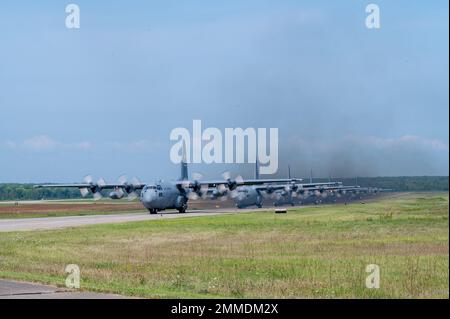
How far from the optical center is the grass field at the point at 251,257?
21.4 m

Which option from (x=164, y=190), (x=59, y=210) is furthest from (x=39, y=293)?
(x=59, y=210)

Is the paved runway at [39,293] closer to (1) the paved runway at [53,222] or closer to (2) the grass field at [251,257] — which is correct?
(2) the grass field at [251,257]

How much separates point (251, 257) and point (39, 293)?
1357 centimetres

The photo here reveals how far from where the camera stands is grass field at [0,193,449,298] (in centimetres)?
2139

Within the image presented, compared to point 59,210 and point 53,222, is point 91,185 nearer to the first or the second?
point 59,210

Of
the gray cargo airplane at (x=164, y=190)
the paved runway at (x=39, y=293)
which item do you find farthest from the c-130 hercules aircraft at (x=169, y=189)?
the paved runway at (x=39, y=293)

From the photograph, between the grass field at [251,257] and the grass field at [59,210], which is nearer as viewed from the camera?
the grass field at [251,257]

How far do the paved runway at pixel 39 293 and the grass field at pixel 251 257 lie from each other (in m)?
0.74

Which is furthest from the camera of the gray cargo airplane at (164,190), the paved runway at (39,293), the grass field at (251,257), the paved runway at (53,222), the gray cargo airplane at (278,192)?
the gray cargo airplane at (278,192)

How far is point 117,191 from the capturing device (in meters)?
90.6

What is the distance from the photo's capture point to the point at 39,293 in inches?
→ 755

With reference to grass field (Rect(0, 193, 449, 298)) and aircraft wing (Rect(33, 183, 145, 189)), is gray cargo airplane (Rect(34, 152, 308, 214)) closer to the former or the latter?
aircraft wing (Rect(33, 183, 145, 189))
